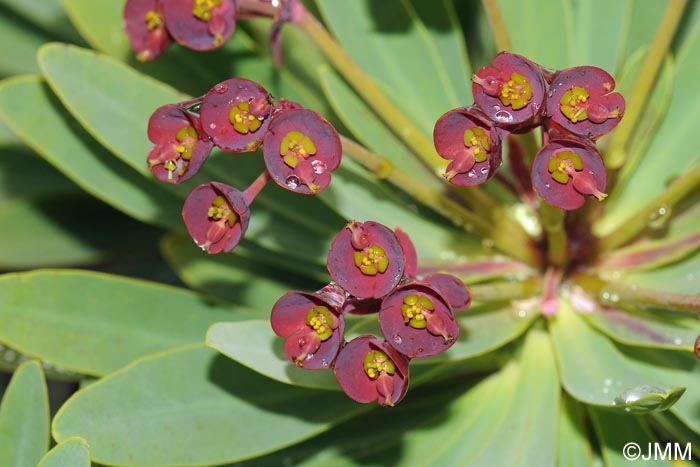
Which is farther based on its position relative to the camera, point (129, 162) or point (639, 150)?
point (639, 150)

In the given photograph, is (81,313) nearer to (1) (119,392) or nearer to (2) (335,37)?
(1) (119,392)

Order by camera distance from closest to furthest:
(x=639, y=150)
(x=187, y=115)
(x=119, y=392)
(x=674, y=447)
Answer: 1. (x=187, y=115)
2. (x=119, y=392)
3. (x=674, y=447)
4. (x=639, y=150)

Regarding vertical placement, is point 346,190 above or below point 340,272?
above

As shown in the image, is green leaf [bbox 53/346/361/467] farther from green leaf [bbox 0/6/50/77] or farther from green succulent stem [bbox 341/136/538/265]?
green leaf [bbox 0/6/50/77]

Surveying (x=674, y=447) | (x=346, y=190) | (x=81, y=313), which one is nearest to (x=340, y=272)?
(x=346, y=190)

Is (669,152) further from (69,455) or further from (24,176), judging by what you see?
(24,176)

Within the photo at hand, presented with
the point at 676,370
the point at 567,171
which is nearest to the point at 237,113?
the point at 567,171
